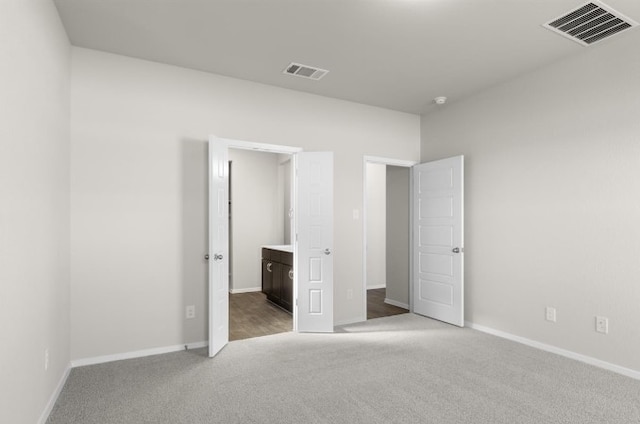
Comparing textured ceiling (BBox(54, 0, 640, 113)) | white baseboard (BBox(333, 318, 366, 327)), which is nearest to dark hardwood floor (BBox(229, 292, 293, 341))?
white baseboard (BBox(333, 318, 366, 327))

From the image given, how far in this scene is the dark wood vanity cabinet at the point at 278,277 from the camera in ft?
16.2

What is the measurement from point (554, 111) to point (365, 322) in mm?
3172

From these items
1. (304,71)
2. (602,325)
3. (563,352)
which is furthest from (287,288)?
(602,325)

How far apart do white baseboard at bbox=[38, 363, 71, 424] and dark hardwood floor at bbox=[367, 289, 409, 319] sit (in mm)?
3363

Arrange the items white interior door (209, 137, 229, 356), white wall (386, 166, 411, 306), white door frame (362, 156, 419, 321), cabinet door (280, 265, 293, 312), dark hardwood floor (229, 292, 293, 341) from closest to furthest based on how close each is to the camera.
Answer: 1. white interior door (209, 137, 229, 356)
2. dark hardwood floor (229, 292, 293, 341)
3. white door frame (362, 156, 419, 321)
4. cabinet door (280, 265, 293, 312)
5. white wall (386, 166, 411, 306)

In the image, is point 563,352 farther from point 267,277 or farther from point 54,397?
point 54,397

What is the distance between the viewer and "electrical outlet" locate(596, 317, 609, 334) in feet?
10.3

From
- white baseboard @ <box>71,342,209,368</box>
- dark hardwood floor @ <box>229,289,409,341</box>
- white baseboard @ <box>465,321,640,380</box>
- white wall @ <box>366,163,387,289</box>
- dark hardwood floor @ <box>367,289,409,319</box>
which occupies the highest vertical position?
white wall @ <box>366,163,387,289</box>

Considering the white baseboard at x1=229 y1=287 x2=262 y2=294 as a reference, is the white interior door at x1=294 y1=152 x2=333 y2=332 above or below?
above

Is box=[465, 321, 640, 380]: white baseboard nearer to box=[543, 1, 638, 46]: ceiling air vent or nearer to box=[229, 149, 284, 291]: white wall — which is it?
box=[543, 1, 638, 46]: ceiling air vent

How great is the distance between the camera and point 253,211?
6.72 metres

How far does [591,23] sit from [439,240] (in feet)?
8.85

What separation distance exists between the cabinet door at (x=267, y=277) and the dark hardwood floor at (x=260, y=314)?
17 centimetres

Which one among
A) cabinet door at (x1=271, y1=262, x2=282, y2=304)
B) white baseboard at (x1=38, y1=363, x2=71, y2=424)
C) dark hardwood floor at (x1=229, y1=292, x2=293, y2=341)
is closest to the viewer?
white baseboard at (x1=38, y1=363, x2=71, y2=424)
